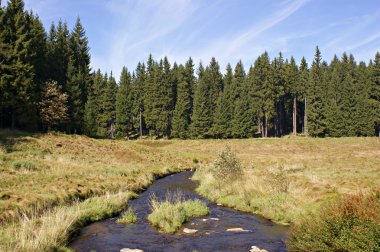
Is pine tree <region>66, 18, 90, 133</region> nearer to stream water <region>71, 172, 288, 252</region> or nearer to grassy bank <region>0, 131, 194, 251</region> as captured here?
grassy bank <region>0, 131, 194, 251</region>

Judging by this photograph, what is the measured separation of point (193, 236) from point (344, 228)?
597 cm

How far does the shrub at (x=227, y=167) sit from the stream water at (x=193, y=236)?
580 centimetres

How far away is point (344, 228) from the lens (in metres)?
8.86


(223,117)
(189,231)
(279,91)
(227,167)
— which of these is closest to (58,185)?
(189,231)

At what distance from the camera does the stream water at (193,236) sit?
11.7 meters

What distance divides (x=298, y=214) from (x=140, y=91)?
8229cm

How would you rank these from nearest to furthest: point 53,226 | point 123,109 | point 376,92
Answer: point 53,226
point 123,109
point 376,92

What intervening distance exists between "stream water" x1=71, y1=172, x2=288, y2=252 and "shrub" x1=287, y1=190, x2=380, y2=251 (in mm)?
1693

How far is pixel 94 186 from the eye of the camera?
71.5 feet

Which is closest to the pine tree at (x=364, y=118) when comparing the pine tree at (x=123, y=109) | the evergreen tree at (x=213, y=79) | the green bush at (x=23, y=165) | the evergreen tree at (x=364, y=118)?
the evergreen tree at (x=364, y=118)

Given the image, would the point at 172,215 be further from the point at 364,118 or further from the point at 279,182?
the point at 364,118

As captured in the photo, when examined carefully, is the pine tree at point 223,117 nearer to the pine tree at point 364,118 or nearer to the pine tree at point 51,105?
the pine tree at point 364,118

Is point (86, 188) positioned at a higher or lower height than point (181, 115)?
lower

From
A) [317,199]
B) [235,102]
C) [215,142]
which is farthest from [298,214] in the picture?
[235,102]
